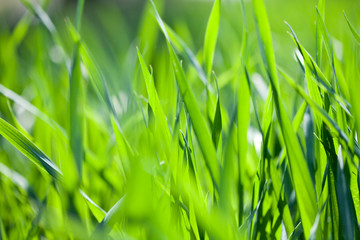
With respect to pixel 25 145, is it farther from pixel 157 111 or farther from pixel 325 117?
pixel 325 117

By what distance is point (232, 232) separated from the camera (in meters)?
0.26

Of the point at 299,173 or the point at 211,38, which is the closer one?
the point at 299,173

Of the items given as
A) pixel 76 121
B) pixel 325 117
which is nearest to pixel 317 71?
pixel 325 117

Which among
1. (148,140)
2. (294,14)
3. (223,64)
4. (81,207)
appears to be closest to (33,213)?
(81,207)

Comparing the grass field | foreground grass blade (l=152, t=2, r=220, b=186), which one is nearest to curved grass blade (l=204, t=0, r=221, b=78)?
the grass field

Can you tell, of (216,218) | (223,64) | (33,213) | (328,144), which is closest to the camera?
(216,218)

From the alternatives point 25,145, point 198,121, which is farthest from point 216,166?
point 25,145

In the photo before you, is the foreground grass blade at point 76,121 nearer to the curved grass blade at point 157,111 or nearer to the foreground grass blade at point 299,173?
the curved grass blade at point 157,111

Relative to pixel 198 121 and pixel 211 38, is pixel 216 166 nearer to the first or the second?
pixel 198 121

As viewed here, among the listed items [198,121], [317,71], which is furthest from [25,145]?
[317,71]

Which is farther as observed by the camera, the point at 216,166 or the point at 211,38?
the point at 211,38

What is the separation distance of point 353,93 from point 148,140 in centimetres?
17

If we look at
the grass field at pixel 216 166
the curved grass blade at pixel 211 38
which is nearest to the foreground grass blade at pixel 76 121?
the grass field at pixel 216 166

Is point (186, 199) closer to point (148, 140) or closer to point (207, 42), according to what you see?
point (148, 140)
